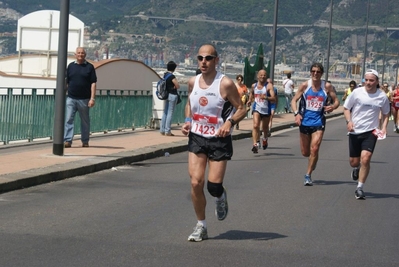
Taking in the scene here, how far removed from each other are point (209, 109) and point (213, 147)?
1.16 feet

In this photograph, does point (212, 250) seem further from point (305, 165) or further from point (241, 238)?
point (305, 165)

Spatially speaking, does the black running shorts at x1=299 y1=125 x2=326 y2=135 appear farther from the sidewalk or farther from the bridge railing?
the bridge railing

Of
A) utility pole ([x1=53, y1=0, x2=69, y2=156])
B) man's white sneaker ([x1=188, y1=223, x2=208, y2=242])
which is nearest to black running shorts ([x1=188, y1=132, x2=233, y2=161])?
man's white sneaker ([x1=188, y1=223, x2=208, y2=242])

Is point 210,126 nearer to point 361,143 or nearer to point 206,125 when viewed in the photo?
point 206,125

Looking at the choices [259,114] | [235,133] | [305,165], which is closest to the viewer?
[305,165]

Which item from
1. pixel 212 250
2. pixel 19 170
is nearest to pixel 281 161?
pixel 19 170

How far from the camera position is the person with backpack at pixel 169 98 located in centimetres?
2347

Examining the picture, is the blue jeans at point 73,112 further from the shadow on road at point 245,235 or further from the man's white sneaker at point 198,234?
the man's white sneaker at point 198,234

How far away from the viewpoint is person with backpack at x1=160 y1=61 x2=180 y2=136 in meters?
23.5

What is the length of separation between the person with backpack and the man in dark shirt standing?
17.6ft

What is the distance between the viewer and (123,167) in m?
16.6

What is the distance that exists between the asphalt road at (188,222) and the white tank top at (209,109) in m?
1.05

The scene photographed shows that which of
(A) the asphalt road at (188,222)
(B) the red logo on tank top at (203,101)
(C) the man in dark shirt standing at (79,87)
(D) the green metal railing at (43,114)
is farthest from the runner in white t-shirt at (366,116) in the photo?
(D) the green metal railing at (43,114)

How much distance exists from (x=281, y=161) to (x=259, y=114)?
184 cm
